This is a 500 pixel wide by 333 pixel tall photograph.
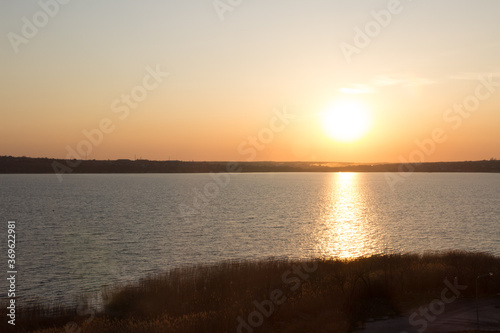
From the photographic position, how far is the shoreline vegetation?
20781mm

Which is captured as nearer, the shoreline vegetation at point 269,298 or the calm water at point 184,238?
the shoreline vegetation at point 269,298

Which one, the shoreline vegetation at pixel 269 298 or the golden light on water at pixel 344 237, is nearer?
the shoreline vegetation at pixel 269 298

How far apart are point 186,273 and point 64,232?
1264 inches

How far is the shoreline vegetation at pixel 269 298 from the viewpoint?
818 inches

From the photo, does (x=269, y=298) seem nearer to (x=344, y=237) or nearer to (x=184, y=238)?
(x=184, y=238)

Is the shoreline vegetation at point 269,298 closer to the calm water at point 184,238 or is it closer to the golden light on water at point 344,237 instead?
the calm water at point 184,238

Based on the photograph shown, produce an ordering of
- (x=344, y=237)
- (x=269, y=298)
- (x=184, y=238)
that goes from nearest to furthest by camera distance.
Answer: (x=269, y=298) < (x=184, y=238) < (x=344, y=237)

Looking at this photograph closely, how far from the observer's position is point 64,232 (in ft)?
200

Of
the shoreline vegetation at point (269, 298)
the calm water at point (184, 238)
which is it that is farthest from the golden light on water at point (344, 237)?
the shoreline vegetation at point (269, 298)

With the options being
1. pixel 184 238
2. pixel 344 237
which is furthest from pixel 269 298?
pixel 344 237

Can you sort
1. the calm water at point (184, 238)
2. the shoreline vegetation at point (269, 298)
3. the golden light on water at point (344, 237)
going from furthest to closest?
the golden light on water at point (344, 237) → the calm water at point (184, 238) → the shoreline vegetation at point (269, 298)

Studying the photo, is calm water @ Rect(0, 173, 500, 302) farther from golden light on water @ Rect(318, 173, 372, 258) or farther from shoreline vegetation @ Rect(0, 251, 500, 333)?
shoreline vegetation @ Rect(0, 251, 500, 333)

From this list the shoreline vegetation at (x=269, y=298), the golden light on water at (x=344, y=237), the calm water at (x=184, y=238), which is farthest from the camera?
the golden light on water at (x=344, y=237)

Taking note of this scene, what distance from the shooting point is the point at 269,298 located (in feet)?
82.0
